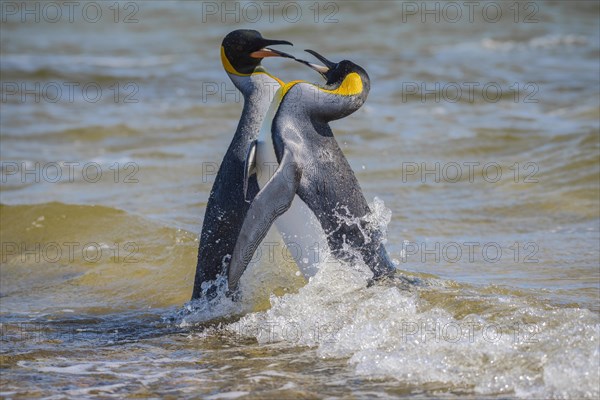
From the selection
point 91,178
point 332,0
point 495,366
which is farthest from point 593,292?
point 332,0

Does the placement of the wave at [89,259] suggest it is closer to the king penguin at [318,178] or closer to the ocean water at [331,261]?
the ocean water at [331,261]

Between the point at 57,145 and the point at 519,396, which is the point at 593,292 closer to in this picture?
the point at 519,396

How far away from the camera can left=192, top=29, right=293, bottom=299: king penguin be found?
5.99 m

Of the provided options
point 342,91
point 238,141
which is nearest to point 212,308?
point 238,141

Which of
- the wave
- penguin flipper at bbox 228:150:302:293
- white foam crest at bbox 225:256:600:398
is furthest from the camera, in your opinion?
the wave

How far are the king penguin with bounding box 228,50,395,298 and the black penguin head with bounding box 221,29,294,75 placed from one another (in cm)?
24

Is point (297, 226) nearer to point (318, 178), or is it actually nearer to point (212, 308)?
point (318, 178)

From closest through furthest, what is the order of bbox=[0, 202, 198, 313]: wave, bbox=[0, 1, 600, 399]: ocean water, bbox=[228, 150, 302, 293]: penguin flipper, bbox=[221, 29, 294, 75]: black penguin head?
bbox=[0, 1, 600, 399]: ocean water
bbox=[228, 150, 302, 293]: penguin flipper
bbox=[221, 29, 294, 75]: black penguin head
bbox=[0, 202, 198, 313]: wave

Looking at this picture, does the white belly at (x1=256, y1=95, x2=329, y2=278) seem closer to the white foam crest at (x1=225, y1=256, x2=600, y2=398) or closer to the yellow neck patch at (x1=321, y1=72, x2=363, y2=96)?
the white foam crest at (x1=225, y1=256, x2=600, y2=398)

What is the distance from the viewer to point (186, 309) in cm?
631

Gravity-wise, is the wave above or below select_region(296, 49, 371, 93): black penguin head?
below

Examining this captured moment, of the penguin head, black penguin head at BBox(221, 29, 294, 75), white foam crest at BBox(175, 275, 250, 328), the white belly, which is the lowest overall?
white foam crest at BBox(175, 275, 250, 328)

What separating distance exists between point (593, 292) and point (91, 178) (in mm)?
6088

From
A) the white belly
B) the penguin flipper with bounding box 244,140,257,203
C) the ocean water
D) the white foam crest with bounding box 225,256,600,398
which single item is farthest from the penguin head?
the white foam crest with bounding box 225,256,600,398
